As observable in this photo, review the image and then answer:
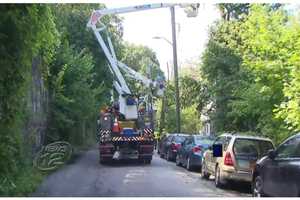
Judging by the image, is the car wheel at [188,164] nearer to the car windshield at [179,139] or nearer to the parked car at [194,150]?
the parked car at [194,150]

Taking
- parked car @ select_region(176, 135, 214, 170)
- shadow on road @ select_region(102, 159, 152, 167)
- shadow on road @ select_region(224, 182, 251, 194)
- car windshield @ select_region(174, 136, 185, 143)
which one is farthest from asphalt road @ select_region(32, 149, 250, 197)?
car windshield @ select_region(174, 136, 185, 143)

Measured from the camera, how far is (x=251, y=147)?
49.3 ft

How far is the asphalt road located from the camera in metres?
13.3

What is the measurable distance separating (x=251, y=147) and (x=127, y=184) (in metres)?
3.42

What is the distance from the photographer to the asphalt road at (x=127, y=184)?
13.3 m

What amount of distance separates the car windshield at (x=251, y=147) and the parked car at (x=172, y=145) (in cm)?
1057

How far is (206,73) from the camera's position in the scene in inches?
1256

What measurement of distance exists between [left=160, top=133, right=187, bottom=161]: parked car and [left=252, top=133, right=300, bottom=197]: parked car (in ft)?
44.9

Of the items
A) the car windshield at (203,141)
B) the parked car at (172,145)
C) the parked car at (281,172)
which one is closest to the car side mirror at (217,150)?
the parked car at (281,172)

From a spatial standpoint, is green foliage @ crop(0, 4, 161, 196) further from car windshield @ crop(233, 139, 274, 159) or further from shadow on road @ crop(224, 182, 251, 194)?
car windshield @ crop(233, 139, 274, 159)

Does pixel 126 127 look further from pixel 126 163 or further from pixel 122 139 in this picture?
pixel 126 163

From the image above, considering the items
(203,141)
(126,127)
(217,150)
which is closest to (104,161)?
(126,127)

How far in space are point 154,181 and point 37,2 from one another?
716 cm

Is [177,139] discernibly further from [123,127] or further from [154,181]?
[154,181]
